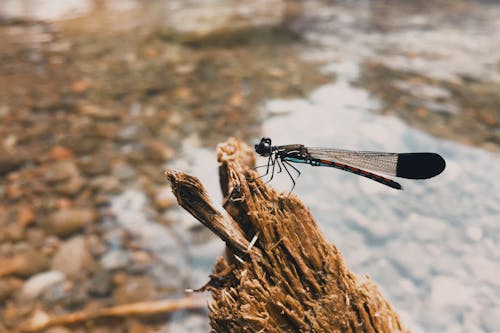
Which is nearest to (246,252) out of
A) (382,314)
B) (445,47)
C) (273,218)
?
(273,218)

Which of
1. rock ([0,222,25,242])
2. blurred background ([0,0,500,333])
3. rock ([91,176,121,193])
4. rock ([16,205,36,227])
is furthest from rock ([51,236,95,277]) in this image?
rock ([91,176,121,193])

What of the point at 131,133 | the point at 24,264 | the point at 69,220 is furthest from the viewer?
the point at 131,133

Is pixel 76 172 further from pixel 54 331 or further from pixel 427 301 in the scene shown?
pixel 427 301

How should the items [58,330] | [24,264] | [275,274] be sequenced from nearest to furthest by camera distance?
[275,274], [58,330], [24,264]

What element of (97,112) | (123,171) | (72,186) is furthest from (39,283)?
(97,112)

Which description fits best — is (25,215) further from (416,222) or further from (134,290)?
(416,222)

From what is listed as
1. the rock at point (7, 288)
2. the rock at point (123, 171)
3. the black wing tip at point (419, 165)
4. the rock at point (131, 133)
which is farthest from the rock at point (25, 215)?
the black wing tip at point (419, 165)
